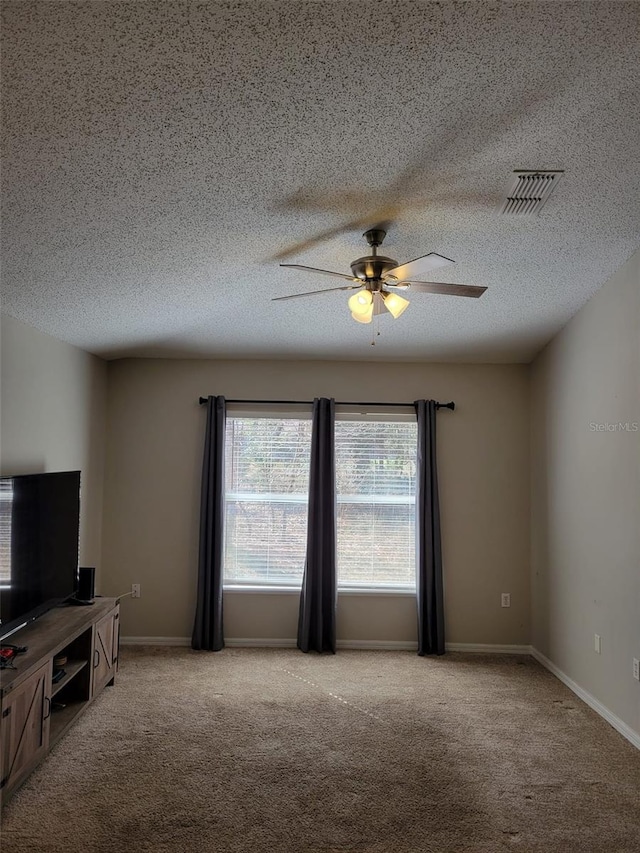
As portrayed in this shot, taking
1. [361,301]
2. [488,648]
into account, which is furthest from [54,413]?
[488,648]

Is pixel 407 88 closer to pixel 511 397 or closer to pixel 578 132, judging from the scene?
pixel 578 132

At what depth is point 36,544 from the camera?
3412 mm

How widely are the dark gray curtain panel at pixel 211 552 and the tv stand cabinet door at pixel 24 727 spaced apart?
1930 mm

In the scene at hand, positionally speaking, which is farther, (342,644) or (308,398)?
(308,398)

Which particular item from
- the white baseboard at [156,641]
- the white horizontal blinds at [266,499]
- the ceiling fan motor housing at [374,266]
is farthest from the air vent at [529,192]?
the white baseboard at [156,641]

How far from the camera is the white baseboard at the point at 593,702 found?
3.33 meters

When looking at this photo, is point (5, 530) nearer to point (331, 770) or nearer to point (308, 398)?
point (331, 770)

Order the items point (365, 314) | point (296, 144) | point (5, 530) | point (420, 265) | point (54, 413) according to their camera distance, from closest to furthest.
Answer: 1. point (296, 144)
2. point (420, 265)
3. point (365, 314)
4. point (5, 530)
5. point (54, 413)

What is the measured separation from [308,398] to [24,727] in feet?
10.4

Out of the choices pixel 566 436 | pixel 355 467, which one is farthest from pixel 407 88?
pixel 355 467

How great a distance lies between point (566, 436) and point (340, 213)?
2575 millimetres

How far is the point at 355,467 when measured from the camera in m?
5.14

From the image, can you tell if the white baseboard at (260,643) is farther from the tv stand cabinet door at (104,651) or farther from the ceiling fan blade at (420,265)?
the ceiling fan blade at (420,265)

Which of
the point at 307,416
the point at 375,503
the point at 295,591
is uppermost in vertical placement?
the point at 307,416
